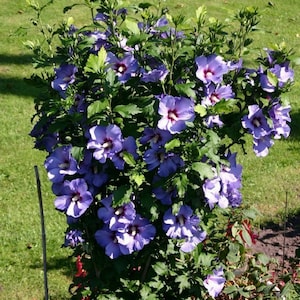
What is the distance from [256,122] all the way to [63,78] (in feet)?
2.52

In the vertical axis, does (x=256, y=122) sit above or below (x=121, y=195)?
above

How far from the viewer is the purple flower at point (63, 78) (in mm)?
2684

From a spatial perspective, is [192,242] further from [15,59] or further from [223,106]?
[15,59]

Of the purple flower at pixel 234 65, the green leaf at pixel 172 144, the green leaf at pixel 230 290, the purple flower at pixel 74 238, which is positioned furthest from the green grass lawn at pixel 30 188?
the purple flower at pixel 74 238

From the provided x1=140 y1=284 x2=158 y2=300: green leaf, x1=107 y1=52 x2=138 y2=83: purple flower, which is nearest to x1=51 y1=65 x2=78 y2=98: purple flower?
x1=107 y1=52 x2=138 y2=83: purple flower

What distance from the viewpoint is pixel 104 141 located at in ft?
8.22

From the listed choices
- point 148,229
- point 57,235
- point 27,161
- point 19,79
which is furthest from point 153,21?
point 19,79

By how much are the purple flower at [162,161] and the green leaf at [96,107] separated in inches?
8.9

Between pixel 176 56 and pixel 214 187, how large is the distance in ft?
1.67

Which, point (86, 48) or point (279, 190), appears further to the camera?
point (279, 190)

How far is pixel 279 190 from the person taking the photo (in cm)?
554

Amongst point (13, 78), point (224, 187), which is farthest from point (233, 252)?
point (13, 78)

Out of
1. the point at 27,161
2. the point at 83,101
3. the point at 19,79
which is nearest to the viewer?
the point at 83,101

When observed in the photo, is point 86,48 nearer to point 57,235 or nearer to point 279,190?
point 57,235
